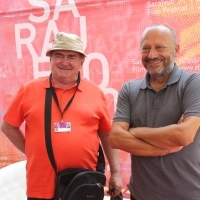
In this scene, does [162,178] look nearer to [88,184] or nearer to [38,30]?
[88,184]

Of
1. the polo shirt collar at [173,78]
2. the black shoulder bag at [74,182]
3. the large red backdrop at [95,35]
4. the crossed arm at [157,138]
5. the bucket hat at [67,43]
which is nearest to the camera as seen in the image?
the crossed arm at [157,138]

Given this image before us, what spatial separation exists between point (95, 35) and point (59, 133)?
1.27 meters

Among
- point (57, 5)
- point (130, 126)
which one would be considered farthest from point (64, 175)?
point (57, 5)

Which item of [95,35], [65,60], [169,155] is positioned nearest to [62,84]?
[65,60]

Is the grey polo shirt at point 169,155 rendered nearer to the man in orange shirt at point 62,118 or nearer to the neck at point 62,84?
the man in orange shirt at point 62,118

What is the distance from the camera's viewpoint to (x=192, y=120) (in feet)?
4.76

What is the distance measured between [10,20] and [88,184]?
2002mm

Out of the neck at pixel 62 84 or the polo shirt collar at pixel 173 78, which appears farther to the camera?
the neck at pixel 62 84

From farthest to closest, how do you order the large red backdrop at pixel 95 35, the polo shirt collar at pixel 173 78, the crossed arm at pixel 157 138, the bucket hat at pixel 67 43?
the large red backdrop at pixel 95 35 < the bucket hat at pixel 67 43 < the polo shirt collar at pixel 173 78 < the crossed arm at pixel 157 138

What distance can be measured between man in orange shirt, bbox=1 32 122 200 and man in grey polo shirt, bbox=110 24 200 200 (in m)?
0.32

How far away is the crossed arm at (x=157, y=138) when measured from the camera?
144 cm

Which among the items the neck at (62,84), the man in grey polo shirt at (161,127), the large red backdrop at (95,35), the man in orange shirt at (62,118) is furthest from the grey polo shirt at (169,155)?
the large red backdrop at (95,35)

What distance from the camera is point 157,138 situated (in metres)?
1.48

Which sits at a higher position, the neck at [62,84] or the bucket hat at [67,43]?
the bucket hat at [67,43]
